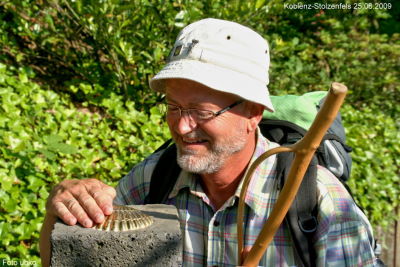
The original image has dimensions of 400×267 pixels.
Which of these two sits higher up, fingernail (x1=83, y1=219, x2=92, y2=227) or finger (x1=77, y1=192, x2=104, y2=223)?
finger (x1=77, y1=192, x2=104, y2=223)

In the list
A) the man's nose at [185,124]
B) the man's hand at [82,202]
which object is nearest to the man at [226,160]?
the man's nose at [185,124]

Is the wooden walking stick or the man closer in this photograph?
the wooden walking stick

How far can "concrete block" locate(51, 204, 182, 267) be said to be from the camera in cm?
130

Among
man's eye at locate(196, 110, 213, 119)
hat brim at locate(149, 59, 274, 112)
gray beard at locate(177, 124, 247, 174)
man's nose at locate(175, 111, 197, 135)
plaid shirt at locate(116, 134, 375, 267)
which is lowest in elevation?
plaid shirt at locate(116, 134, 375, 267)

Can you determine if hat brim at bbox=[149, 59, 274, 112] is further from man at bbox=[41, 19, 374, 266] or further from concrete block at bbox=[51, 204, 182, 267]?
concrete block at bbox=[51, 204, 182, 267]

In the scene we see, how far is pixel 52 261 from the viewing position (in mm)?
1307

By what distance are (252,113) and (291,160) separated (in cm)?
26

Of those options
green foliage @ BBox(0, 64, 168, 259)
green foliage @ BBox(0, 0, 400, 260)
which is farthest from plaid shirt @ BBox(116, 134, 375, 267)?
green foliage @ BBox(0, 0, 400, 260)

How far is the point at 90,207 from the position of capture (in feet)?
4.65

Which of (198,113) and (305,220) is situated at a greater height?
(198,113)

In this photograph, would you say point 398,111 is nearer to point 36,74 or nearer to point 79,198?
point 36,74

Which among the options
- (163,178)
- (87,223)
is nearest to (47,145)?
(163,178)

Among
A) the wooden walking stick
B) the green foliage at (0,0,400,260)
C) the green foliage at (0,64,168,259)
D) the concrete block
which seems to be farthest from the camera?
the green foliage at (0,0,400,260)

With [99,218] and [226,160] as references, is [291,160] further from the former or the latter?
[99,218]
